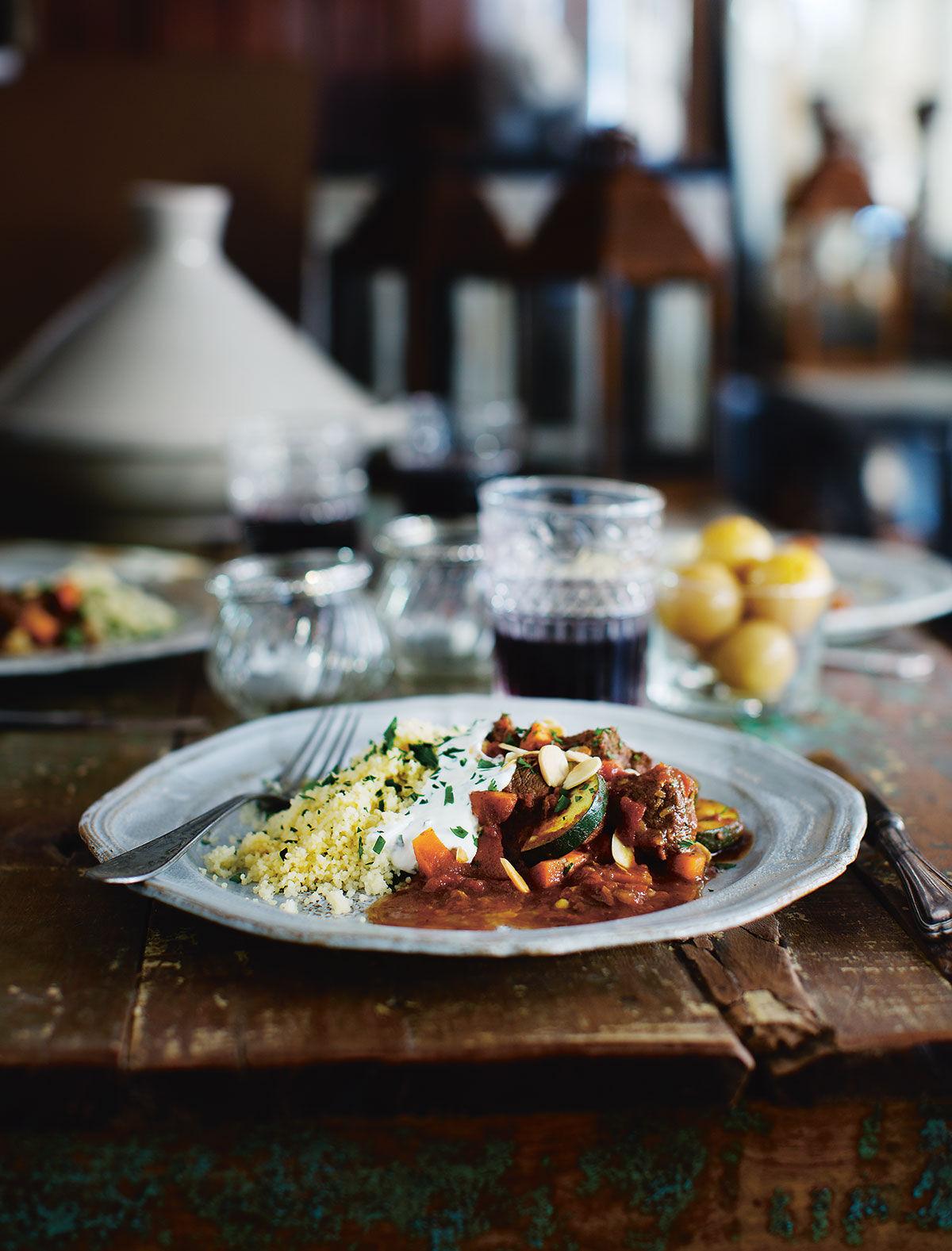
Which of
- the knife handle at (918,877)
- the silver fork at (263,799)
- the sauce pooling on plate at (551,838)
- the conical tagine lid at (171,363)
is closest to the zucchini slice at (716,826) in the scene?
the sauce pooling on plate at (551,838)

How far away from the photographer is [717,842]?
86 centimetres

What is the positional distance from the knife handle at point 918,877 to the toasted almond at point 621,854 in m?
0.18

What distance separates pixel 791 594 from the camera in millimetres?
1262

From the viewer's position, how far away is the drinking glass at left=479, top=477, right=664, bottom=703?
1.18m

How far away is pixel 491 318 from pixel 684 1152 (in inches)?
84.9

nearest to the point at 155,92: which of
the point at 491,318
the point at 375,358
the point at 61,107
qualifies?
the point at 61,107

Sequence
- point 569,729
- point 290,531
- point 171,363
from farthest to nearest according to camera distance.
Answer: point 171,363
point 290,531
point 569,729

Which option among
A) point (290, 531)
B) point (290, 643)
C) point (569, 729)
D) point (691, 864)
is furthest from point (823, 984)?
point (290, 531)

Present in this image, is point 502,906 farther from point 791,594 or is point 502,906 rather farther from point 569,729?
point 791,594

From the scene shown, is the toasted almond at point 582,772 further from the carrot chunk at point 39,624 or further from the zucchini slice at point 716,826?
the carrot chunk at point 39,624

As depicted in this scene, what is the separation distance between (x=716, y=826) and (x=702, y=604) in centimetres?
43

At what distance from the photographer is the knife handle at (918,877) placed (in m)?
0.81

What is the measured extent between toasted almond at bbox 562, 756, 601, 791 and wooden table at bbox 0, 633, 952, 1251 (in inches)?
4.3

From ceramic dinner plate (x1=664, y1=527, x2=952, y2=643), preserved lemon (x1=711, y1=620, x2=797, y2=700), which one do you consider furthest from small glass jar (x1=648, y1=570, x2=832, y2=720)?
ceramic dinner plate (x1=664, y1=527, x2=952, y2=643)
